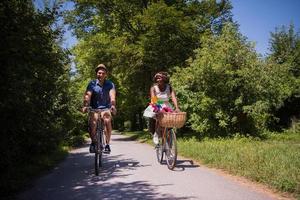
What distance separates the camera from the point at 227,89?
17359mm

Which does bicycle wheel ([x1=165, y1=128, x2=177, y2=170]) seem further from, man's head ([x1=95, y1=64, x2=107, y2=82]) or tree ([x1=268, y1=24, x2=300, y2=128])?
tree ([x1=268, y1=24, x2=300, y2=128])

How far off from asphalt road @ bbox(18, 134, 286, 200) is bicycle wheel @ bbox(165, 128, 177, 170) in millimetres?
194

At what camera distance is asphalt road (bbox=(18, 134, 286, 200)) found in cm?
655

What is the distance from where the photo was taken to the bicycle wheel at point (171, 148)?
9031mm

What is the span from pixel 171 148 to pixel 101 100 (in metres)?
2.04

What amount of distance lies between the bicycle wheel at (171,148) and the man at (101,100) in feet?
4.84

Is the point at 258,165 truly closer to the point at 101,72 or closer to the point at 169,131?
the point at 169,131

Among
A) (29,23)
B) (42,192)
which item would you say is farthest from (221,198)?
(29,23)

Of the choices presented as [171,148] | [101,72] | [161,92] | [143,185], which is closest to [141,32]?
[161,92]

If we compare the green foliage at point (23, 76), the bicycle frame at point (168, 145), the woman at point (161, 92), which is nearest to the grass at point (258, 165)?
the bicycle frame at point (168, 145)

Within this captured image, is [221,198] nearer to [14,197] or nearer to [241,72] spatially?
[14,197]

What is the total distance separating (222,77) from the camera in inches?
682

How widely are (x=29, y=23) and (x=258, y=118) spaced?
1200 cm

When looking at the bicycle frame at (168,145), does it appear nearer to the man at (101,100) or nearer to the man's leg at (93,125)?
the man at (101,100)
